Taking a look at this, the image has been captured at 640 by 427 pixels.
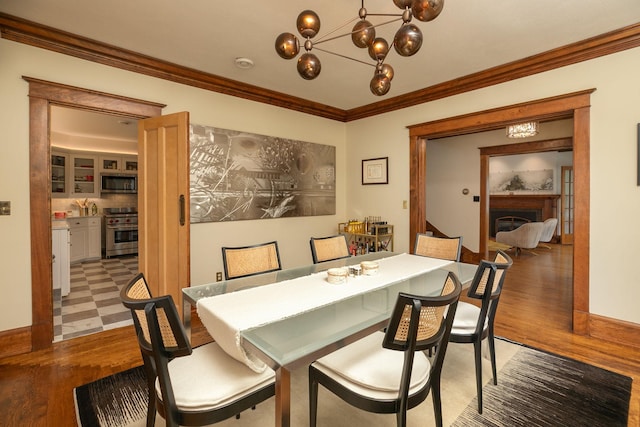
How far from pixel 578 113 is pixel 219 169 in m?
3.47

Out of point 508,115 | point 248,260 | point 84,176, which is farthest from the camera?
point 84,176

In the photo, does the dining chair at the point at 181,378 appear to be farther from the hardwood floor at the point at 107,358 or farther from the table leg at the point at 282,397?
the hardwood floor at the point at 107,358

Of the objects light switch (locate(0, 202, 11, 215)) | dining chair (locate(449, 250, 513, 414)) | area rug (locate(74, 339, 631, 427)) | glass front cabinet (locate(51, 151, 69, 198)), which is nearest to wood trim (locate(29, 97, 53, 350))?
light switch (locate(0, 202, 11, 215))

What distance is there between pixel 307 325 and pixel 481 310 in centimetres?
106

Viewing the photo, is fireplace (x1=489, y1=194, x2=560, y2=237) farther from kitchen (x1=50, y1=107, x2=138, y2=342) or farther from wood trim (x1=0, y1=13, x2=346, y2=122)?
kitchen (x1=50, y1=107, x2=138, y2=342)

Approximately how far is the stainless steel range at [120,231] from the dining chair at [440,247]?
6.10m

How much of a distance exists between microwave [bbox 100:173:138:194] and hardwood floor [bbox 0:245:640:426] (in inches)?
188

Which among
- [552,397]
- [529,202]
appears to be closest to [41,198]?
[552,397]

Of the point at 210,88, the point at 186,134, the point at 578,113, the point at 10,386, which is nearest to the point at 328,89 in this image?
the point at 210,88

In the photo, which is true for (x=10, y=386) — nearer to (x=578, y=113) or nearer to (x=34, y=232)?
(x=34, y=232)

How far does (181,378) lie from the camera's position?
4.25ft

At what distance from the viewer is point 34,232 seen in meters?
2.46

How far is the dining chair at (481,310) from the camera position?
1.71 metres

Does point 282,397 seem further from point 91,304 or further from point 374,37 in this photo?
point 91,304
